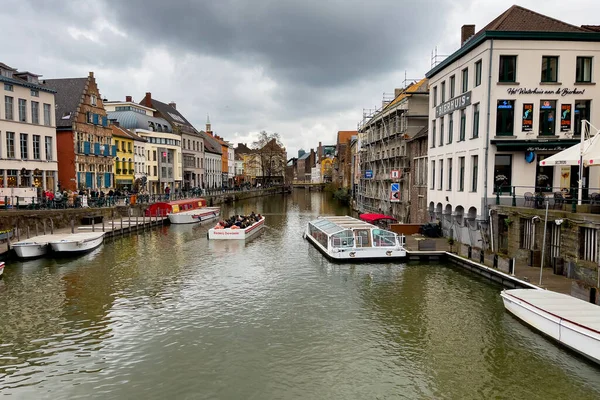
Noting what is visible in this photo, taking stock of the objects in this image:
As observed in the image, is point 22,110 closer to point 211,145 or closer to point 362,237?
point 362,237

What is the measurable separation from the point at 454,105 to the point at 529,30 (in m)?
6.11

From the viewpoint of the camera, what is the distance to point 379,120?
172 ft

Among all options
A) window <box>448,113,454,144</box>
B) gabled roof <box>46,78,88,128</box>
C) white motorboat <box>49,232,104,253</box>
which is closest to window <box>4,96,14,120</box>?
gabled roof <box>46,78,88,128</box>

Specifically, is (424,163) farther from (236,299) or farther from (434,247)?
(236,299)

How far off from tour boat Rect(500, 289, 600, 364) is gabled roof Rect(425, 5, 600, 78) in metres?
15.7

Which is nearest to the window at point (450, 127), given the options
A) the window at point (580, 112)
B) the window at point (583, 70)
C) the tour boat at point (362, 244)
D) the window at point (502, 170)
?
the window at point (502, 170)

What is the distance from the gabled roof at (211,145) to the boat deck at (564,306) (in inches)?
3242

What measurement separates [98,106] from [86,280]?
35.5 m

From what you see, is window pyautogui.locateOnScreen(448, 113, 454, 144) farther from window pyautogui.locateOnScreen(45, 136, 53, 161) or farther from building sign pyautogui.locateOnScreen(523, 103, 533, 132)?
window pyautogui.locateOnScreen(45, 136, 53, 161)

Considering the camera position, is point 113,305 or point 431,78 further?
point 431,78

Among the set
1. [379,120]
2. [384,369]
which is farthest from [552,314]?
[379,120]

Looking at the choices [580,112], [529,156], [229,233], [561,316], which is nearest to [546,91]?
[580,112]

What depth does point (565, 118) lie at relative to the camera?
25250 mm

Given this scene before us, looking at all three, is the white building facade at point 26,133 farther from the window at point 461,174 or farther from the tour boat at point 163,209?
the window at point 461,174
